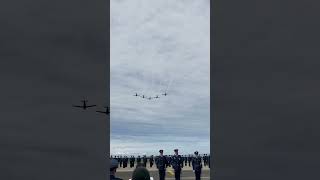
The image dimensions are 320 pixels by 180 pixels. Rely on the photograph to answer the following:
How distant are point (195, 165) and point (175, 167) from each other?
5.08ft

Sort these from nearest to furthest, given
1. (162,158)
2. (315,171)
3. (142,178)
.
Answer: (142,178)
(315,171)
(162,158)

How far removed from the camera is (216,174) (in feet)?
58.4

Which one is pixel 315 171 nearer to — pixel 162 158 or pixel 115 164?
pixel 162 158
